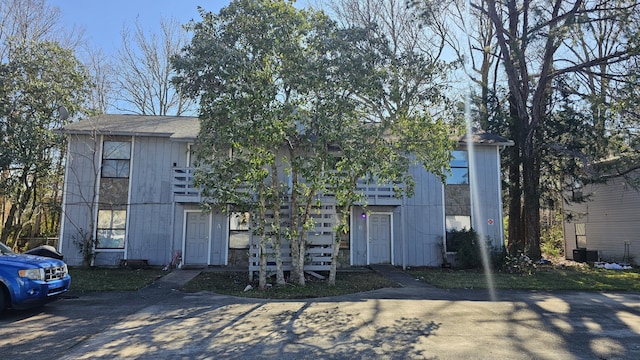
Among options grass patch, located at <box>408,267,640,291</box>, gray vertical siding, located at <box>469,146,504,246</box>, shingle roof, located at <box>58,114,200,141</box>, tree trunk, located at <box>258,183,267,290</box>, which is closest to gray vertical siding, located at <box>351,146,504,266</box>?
gray vertical siding, located at <box>469,146,504,246</box>

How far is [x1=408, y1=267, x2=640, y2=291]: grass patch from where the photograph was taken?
11.2 m

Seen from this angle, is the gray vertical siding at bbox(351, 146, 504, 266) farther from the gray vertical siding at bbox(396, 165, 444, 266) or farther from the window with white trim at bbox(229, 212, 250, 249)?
the window with white trim at bbox(229, 212, 250, 249)

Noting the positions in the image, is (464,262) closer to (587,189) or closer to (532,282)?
(532,282)

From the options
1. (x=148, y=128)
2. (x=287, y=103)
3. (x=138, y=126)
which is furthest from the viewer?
(x=138, y=126)

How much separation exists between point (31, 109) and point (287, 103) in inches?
504

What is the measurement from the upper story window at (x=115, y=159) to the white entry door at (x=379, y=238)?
9767mm

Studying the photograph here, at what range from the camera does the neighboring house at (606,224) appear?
18484mm

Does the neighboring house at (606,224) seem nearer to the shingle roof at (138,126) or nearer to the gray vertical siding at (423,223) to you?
the gray vertical siding at (423,223)

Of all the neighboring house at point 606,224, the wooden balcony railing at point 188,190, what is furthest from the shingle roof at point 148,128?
the neighboring house at point 606,224

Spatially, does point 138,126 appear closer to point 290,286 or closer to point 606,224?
point 290,286

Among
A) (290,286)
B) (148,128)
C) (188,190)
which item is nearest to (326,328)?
(290,286)

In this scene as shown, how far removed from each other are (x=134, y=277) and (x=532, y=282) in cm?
1204

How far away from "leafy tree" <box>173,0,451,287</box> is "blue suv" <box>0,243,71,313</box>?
12.1 feet

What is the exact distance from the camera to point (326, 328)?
269 inches
